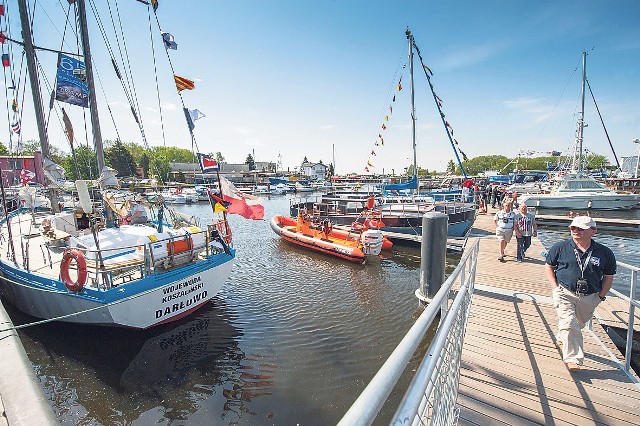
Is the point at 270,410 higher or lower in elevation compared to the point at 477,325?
lower

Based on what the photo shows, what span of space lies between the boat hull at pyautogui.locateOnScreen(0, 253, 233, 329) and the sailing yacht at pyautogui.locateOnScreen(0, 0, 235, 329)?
0.06ft

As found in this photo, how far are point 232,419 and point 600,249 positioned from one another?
19.0 feet

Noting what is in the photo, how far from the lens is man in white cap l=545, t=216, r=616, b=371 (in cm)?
361

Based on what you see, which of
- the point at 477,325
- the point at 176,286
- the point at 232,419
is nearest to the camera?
the point at 232,419

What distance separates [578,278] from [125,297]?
761cm

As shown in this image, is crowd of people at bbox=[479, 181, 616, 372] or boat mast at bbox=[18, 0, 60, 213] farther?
boat mast at bbox=[18, 0, 60, 213]

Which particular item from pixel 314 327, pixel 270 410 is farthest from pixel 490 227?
pixel 270 410

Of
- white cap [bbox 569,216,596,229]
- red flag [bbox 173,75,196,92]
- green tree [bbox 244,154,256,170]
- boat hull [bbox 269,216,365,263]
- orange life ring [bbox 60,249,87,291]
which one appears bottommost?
boat hull [bbox 269,216,365,263]

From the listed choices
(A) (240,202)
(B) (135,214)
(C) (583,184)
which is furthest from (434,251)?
(C) (583,184)

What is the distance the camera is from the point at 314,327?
26.2 ft

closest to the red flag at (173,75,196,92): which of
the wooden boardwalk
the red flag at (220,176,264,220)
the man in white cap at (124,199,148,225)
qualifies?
the red flag at (220,176,264,220)

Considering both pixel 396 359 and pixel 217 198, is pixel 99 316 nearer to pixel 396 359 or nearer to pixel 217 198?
pixel 217 198

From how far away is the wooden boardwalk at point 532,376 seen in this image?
3.23 meters

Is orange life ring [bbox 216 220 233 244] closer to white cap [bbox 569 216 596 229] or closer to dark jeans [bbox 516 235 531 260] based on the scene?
white cap [bbox 569 216 596 229]
